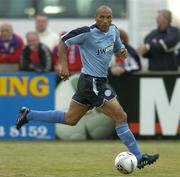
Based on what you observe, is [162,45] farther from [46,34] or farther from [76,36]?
[76,36]

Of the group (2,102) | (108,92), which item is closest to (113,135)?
(2,102)

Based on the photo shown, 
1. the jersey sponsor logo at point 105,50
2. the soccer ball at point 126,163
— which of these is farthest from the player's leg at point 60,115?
the soccer ball at point 126,163

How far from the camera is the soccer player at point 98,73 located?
10062 mm

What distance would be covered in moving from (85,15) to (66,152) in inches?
165

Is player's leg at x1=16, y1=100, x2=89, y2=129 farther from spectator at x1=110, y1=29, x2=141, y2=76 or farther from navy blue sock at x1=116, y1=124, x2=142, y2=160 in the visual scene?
spectator at x1=110, y1=29, x2=141, y2=76

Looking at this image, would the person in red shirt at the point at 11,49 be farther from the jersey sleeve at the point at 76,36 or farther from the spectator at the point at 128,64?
the jersey sleeve at the point at 76,36

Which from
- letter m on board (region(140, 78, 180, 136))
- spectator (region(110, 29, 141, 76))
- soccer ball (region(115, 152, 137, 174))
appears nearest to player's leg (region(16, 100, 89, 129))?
soccer ball (region(115, 152, 137, 174))

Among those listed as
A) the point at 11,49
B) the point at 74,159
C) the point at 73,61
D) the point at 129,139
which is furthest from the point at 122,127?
the point at 11,49

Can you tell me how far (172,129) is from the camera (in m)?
14.2

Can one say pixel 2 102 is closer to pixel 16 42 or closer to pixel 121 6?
pixel 16 42

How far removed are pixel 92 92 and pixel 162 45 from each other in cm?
448

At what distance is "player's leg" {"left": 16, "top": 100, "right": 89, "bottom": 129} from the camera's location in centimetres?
1034

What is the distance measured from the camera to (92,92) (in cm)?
1021

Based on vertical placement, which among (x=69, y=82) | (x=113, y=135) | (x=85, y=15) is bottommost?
(x=113, y=135)
